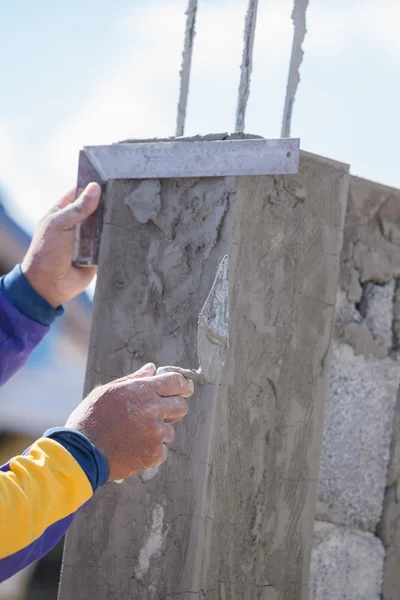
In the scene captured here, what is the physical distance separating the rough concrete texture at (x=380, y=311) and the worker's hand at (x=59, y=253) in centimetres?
93

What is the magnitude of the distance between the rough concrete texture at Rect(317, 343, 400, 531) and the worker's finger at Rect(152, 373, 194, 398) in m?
1.02

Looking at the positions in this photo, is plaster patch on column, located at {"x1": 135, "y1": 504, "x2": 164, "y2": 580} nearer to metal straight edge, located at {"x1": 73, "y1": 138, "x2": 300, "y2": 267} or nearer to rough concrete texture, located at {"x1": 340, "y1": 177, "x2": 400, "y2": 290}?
metal straight edge, located at {"x1": 73, "y1": 138, "x2": 300, "y2": 267}

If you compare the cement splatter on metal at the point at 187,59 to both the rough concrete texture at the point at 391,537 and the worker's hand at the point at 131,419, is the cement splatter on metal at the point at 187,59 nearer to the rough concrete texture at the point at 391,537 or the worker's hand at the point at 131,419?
the worker's hand at the point at 131,419

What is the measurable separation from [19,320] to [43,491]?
1140 millimetres

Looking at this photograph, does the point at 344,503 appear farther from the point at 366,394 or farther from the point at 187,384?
the point at 187,384

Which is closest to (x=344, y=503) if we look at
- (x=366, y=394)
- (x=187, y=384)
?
(x=366, y=394)

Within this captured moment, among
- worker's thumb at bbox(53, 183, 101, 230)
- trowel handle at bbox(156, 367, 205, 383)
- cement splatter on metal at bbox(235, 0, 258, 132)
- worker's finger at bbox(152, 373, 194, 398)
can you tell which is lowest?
worker's finger at bbox(152, 373, 194, 398)

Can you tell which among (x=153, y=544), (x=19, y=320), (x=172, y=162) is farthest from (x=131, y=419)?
(x=19, y=320)

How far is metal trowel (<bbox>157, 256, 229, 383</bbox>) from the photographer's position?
2.06 m

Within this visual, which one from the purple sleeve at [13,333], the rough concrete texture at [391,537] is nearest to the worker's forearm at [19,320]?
the purple sleeve at [13,333]

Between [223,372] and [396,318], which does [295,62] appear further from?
[223,372]

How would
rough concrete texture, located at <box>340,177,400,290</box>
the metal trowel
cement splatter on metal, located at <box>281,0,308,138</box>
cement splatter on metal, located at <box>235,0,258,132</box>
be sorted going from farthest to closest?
rough concrete texture, located at <box>340,177,400,290</box> < cement splatter on metal, located at <box>281,0,308,138</box> < cement splatter on metal, located at <box>235,0,258,132</box> < the metal trowel

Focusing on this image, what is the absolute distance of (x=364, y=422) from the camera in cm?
288

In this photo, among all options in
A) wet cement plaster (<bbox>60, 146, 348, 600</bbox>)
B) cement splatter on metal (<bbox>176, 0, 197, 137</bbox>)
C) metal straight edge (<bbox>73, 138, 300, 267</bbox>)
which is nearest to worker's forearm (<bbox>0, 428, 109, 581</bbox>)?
wet cement plaster (<bbox>60, 146, 348, 600</bbox>)
